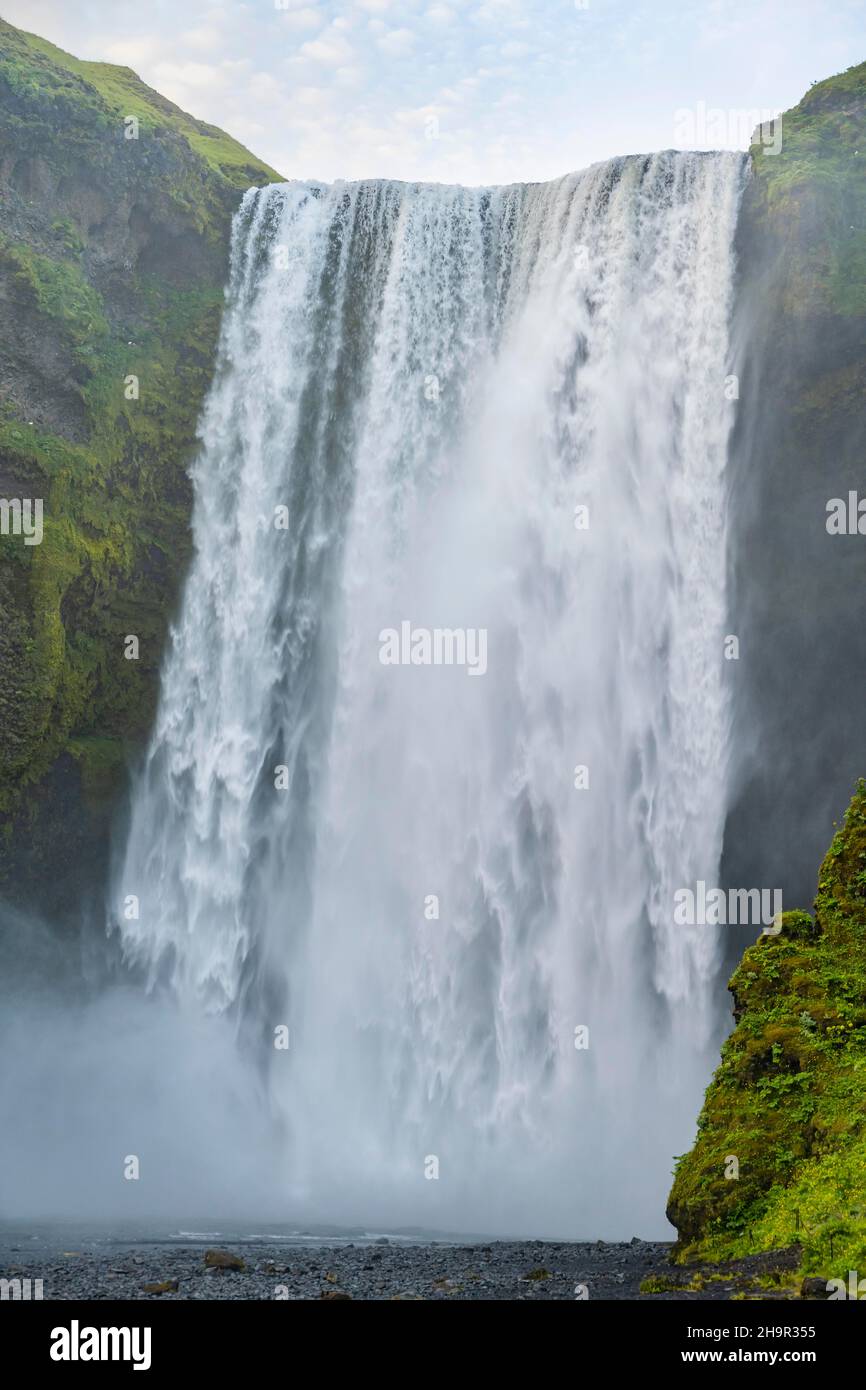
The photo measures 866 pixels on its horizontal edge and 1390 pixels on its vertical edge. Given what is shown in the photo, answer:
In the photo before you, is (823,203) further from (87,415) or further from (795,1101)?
(795,1101)

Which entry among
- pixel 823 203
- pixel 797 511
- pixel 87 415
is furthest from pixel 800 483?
pixel 87 415

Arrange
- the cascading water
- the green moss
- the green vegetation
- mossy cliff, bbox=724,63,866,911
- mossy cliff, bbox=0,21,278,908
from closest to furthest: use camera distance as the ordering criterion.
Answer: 1. the green moss
2. the cascading water
3. mossy cliff, bbox=724,63,866,911
4. the green vegetation
5. mossy cliff, bbox=0,21,278,908

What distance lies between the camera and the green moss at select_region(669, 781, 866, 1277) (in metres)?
11.3

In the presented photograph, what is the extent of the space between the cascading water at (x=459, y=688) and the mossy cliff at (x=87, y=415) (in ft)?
2.81

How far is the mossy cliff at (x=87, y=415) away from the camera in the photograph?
2478 cm

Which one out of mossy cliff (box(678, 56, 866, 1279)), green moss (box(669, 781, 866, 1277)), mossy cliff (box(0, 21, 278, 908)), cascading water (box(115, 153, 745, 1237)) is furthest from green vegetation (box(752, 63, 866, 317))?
green moss (box(669, 781, 866, 1277))

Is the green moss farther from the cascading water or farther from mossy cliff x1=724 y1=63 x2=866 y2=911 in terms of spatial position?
mossy cliff x1=724 y1=63 x2=866 y2=911

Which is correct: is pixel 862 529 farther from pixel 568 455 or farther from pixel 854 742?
pixel 568 455

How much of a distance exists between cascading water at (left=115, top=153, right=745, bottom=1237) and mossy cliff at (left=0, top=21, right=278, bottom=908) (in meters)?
0.86

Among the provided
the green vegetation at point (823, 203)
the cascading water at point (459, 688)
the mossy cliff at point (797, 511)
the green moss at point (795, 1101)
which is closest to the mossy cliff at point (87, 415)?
the cascading water at point (459, 688)

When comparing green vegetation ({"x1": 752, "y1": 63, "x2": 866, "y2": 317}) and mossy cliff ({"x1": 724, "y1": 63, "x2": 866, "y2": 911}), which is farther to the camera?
green vegetation ({"x1": 752, "y1": 63, "x2": 866, "y2": 317})

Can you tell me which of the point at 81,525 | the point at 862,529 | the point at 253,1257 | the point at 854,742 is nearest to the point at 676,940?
the point at 854,742

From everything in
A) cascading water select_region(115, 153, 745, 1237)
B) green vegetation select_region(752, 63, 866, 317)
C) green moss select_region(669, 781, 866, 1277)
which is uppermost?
green vegetation select_region(752, 63, 866, 317)
